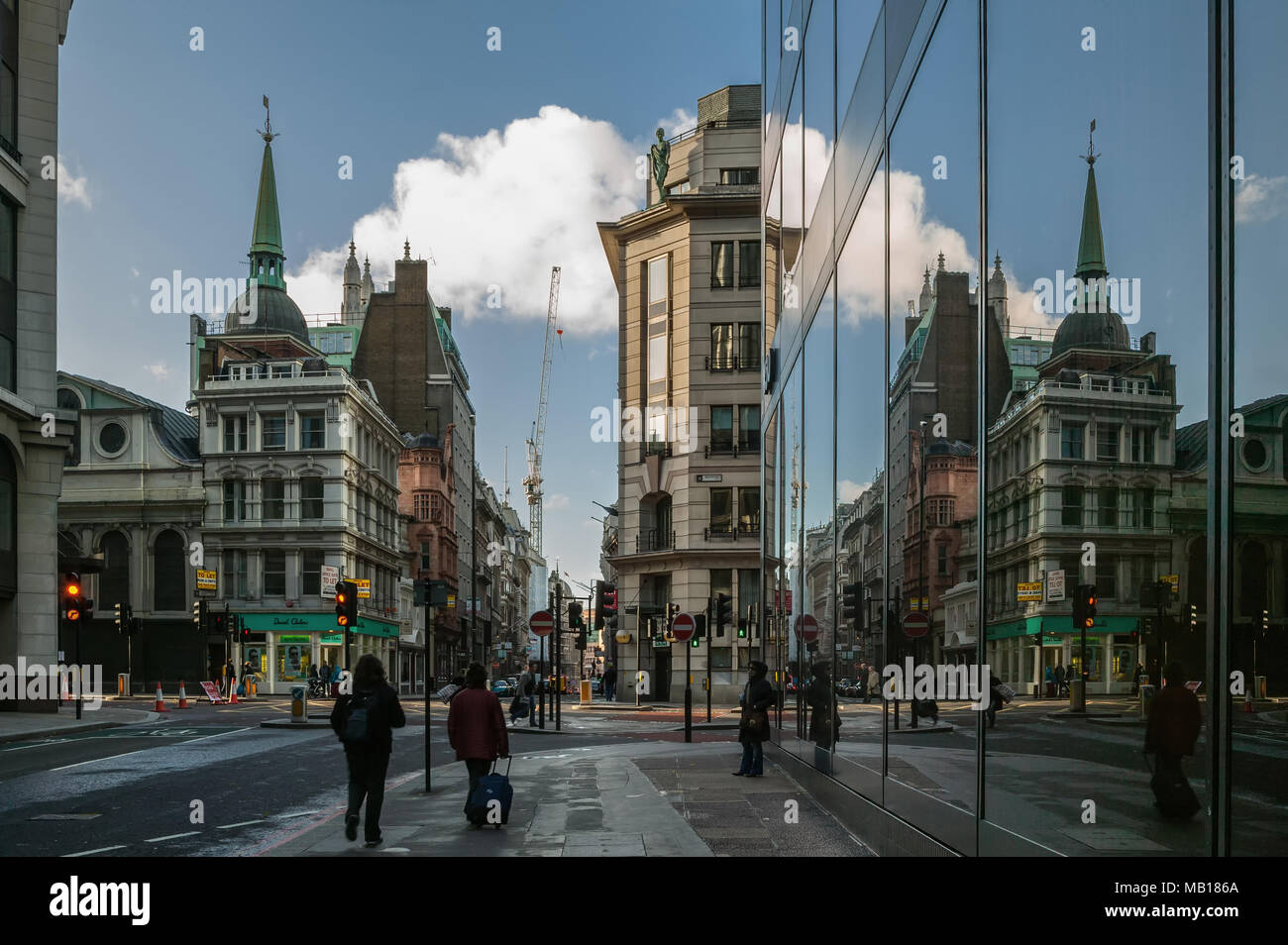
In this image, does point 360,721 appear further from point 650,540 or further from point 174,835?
point 650,540

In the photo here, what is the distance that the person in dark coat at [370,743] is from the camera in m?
11.2

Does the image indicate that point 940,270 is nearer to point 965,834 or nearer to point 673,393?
point 965,834

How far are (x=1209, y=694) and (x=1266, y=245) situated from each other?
5.39 ft

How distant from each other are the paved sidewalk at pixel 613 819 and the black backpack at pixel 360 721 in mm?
958

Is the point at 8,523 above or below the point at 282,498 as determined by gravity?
below

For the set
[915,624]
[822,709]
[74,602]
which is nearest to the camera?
[915,624]

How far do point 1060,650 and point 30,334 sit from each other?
36.0 metres

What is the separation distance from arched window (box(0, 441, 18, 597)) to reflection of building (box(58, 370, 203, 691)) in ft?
105

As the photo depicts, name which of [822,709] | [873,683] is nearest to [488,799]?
[873,683]

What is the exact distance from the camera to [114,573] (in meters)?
69.7

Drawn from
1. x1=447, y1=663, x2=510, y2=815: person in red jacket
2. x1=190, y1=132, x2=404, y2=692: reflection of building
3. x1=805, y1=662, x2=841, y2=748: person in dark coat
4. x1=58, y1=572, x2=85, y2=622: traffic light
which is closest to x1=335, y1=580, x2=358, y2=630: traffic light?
x1=58, y1=572, x2=85, y2=622: traffic light

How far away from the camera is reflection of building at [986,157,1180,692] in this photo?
17.2 ft

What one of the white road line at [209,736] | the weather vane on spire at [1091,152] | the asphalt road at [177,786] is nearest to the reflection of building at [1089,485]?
the weather vane on spire at [1091,152]
